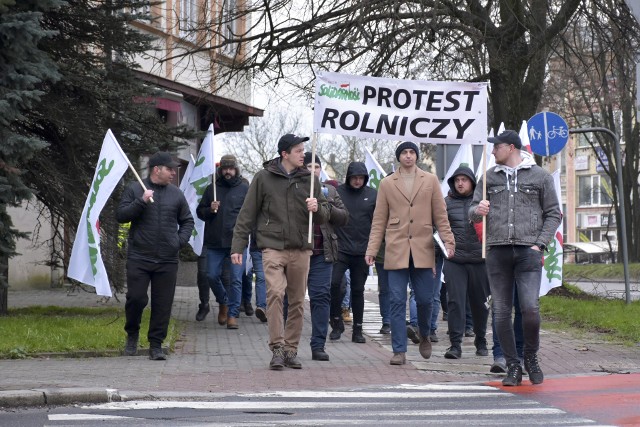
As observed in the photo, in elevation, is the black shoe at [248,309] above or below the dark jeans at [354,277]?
below

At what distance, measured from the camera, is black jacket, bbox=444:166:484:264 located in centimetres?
1155

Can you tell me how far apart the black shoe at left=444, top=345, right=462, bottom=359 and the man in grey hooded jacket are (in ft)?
6.28

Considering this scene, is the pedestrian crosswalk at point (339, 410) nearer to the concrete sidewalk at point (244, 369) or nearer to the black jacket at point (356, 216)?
the concrete sidewalk at point (244, 369)

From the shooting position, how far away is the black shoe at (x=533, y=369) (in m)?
9.38

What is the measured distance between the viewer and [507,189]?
31.0 feet

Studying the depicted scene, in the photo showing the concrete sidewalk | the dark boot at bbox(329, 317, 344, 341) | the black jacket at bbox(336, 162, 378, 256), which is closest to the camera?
the concrete sidewalk

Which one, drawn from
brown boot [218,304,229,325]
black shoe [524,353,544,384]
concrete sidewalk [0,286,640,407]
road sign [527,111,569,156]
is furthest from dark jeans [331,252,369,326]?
road sign [527,111,569,156]

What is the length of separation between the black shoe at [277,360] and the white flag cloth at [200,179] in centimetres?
468

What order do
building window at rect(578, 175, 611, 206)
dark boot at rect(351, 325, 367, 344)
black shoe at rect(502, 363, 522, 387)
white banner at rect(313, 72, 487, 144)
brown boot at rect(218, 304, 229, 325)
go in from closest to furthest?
black shoe at rect(502, 363, 522, 387) → white banner at rect(313, 72, 487, 144) → dark boot at rect(351, 325, 367, 344) → brown boot at rect(218, 304, 229, 325) → building window at rect(578, 175, 611, 206)

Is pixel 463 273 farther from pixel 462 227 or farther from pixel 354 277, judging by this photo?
pixel 354 277

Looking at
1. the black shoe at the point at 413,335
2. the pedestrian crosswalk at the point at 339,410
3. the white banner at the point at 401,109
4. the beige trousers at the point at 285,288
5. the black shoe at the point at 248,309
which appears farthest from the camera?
the black shoe at the point at 248,309

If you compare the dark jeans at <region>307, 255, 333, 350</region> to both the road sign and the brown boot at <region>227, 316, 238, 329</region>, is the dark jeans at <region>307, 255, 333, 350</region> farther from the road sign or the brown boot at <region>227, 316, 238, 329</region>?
the road sign

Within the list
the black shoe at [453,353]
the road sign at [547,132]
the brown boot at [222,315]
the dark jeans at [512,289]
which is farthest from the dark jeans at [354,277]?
the road sign at [547,132]

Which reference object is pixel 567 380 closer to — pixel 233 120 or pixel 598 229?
pixel 233 120
